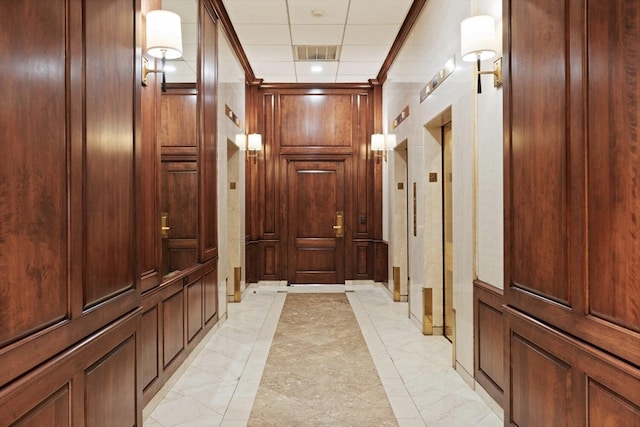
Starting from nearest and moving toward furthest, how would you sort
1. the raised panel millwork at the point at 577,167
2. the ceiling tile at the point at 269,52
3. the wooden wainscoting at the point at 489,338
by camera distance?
the raised panel millwork at the point at 577,167, the wooden wainscoting at the point at 489,338, the ceiling tile at the point at 269,52

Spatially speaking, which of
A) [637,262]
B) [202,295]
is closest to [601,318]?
[637,262]

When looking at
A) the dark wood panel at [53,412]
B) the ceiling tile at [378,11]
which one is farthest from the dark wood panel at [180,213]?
the ceiling tile at [378,11]

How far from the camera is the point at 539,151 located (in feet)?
6.56

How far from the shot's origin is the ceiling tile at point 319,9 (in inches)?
201

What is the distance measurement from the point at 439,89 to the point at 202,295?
→ 322cm

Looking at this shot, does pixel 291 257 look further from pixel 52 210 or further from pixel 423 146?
pixel 52 210

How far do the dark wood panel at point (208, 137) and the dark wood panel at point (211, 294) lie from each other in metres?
0.18

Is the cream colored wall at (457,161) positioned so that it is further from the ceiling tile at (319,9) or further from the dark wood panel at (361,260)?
the dark wood panel at (361,260)

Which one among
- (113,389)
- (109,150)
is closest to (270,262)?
(113,389)

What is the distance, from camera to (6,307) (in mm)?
1338

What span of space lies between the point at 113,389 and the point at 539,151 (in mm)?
2255

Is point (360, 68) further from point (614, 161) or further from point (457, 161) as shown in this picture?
point (614, 161)

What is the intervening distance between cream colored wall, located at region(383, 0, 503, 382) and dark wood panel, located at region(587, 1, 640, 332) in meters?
1.41

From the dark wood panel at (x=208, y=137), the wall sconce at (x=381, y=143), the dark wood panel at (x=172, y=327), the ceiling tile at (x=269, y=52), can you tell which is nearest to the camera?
the dark wood panel at (x=172, y=327)
